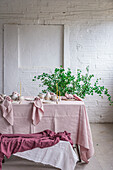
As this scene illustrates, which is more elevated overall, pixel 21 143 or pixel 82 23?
pixel 82 23

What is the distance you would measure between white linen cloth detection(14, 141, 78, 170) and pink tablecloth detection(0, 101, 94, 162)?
0.37m

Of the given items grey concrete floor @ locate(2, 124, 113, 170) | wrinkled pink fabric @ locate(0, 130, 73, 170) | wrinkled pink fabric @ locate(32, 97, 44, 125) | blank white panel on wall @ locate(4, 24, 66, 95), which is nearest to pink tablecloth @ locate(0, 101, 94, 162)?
wrinkled pink fabric @ locate(32, 97, 44, 125)

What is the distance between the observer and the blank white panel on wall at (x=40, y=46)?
479 centimetres

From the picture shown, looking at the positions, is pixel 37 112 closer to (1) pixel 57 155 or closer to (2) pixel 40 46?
(1) pixel 57 155

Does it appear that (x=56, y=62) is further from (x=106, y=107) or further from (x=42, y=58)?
(x=106, y=107)

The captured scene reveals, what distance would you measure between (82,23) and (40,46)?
109 cm

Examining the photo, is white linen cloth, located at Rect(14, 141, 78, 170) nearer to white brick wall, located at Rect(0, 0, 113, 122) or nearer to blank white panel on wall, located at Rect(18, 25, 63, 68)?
white brick wall, located at Rect(0, 0, 113, 122)

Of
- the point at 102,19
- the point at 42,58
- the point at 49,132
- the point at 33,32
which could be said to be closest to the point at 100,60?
the point at 102,19

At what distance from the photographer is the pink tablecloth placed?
2.58 m

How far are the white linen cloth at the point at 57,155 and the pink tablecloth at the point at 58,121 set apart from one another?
0.37m

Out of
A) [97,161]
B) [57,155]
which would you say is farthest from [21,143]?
[97,161]

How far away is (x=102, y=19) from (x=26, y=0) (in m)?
1.77

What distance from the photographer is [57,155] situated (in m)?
2.24

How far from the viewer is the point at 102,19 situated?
4805mm
